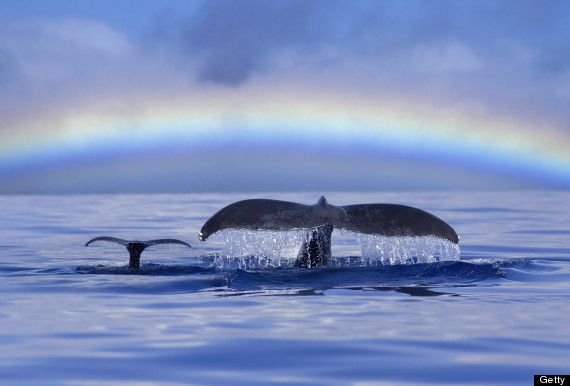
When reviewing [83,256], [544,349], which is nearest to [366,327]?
[544,349]

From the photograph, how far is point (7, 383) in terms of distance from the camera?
6.49m

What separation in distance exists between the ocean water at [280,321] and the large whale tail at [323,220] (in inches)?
8.4

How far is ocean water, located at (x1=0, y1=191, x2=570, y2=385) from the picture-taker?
271 inches

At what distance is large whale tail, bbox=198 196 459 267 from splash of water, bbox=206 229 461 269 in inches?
4.0

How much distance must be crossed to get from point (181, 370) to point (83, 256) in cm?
1065

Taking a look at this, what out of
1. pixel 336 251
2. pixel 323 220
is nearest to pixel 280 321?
pixel 323 220

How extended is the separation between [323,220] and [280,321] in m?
4.16

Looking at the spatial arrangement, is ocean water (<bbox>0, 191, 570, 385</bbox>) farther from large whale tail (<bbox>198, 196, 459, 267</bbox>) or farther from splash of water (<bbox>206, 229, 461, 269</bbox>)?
large whale tail (<bbox>198, 196, 459, 267</bbox>)

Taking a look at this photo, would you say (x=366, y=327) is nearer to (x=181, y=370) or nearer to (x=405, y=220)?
(x=181, y=370)

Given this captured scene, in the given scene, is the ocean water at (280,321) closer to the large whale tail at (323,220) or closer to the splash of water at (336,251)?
the splash of water at (336,251)

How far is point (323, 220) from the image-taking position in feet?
42.7

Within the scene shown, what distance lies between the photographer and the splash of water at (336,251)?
12500mm

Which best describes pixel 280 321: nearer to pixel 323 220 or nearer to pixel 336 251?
pixel 323 220

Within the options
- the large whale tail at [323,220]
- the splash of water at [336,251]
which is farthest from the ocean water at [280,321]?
the large whale tail at [323,220]
